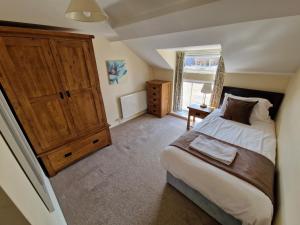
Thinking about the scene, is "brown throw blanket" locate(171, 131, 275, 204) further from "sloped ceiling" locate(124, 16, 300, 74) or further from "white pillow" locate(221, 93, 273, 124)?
"sloped ceiling" locate(124, 16, 300, 74)

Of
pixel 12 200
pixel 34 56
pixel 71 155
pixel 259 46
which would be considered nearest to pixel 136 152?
pixel 71 155

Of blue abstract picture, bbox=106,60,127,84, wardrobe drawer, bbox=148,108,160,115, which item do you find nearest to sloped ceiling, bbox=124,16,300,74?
blue abstract picture, bbox=106,60,127,84

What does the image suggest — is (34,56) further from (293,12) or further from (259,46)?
(259,46)

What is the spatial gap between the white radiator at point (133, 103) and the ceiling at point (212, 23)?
142cm

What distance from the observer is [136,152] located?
2.46 metres

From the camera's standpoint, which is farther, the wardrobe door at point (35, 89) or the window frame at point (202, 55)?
the window frame at point (202, 55)

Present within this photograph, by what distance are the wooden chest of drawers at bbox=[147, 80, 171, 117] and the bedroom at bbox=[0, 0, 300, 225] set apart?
106 cm

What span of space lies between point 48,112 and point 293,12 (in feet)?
9.39

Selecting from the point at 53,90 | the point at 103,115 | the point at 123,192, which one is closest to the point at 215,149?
the point at 123,192

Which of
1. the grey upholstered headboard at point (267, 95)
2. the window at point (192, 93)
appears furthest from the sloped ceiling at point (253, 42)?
the window at point (192, 93)

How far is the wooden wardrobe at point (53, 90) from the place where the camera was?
4.82 feet

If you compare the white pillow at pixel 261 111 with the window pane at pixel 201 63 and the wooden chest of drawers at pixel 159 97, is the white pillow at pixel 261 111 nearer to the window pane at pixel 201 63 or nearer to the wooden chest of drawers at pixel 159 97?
the window pane at pixel 201 63

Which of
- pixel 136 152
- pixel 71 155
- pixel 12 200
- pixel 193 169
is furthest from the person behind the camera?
pixel 136 152

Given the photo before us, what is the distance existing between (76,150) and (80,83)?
109 centimetres
